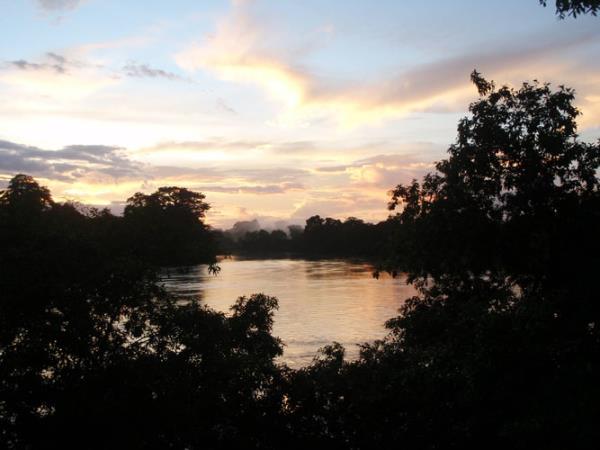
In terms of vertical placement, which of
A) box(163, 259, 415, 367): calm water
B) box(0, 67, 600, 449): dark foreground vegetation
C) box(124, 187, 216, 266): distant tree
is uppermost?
box(124, 187, 216, 266): distant tree

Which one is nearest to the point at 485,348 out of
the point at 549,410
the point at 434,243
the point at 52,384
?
the point at 549,410

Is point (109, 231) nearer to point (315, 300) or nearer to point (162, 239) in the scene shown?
point (162, 239)

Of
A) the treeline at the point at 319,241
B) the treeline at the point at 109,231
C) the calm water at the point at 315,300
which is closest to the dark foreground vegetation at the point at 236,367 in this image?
the treeline at the point at 109,231

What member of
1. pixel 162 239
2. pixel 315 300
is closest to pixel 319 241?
pixel 315 300

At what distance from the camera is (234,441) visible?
1302 centimetres

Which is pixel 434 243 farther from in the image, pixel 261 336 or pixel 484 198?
pixel 261 336

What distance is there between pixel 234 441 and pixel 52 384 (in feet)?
15.2

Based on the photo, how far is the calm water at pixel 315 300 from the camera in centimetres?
3859

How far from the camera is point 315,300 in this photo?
5594cm

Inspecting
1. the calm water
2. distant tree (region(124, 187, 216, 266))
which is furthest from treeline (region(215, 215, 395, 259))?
distant tree (region(124, 187, 216, 266))

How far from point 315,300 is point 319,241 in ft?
328

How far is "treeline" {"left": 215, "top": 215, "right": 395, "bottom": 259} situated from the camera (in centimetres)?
13950

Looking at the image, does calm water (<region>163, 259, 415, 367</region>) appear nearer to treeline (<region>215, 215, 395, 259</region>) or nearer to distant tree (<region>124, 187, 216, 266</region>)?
distant tree (<region>124, 187, 216, 266</region>)

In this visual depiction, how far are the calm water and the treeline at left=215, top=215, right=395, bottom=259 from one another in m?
43.8
